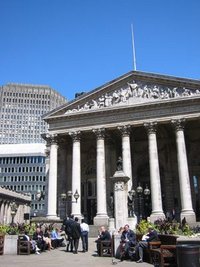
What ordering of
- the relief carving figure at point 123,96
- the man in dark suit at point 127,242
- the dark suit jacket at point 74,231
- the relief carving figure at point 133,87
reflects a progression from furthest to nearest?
the relief carving figure at point 123,96, the relief carving figure at point 133,87, the dark suit jacket at point 74,231, the man in dark suit at point 127,242

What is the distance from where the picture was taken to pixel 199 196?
42.3 metres

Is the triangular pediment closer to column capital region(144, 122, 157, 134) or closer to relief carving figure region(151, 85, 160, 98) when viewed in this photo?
relief carving figure region(151, 85, 160, 98)

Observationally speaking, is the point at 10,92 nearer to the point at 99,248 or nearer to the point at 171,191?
the point at 171,191

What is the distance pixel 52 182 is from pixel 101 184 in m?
6.84

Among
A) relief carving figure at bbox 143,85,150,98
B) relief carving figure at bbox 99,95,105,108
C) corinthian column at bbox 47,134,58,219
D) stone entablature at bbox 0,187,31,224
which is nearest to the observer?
corinthian column at bbox 47,134,58,219

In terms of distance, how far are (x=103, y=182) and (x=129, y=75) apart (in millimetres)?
14459

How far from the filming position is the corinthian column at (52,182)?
131 feet

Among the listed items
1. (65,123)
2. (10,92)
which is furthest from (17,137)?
(65,123)

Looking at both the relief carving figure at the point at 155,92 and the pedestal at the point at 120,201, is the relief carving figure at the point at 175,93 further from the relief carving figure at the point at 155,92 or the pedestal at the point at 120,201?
the pedestal at the point at 120,201

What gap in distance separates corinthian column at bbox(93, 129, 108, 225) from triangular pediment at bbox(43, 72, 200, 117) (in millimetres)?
4106

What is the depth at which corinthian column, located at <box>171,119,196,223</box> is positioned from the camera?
34812 mm

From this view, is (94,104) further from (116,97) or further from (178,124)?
(178,124)

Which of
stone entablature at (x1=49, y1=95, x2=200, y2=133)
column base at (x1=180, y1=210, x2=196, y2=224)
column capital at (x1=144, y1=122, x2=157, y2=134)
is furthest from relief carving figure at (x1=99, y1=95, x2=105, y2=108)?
column base at (x1=180, y1=210, x2=196, y2=224)

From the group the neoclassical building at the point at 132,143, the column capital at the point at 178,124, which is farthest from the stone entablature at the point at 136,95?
the column capital at the point at 178,124
